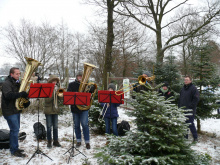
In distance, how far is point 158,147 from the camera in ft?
8.77

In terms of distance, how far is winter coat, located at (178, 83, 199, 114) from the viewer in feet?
15.8

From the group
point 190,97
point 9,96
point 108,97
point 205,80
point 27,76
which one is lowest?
point 190,97

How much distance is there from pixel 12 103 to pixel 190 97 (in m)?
4.66

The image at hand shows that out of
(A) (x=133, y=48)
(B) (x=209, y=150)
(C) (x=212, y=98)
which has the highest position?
(A) (x=133, y=48)

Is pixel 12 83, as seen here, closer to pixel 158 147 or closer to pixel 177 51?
pixel 158 147

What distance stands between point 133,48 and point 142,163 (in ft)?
51.9

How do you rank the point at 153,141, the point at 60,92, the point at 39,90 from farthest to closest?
the point at 60,92 → the point at 39,90 → the point at 153,141

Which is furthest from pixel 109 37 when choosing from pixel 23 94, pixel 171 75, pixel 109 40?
pixel 23 94

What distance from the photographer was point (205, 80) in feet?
19.6

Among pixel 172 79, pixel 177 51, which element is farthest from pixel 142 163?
pixel 177 51

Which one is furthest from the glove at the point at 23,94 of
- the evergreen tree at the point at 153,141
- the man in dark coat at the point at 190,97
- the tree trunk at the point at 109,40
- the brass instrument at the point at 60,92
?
the tree trunk at the point at 109,40

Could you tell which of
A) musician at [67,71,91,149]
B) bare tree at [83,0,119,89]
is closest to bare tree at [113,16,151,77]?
bare tree at [83,0,119,89]

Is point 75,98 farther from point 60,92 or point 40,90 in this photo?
point 40,90

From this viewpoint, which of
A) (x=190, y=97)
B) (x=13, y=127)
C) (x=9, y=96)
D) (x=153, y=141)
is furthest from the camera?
(x=190, y=97)
